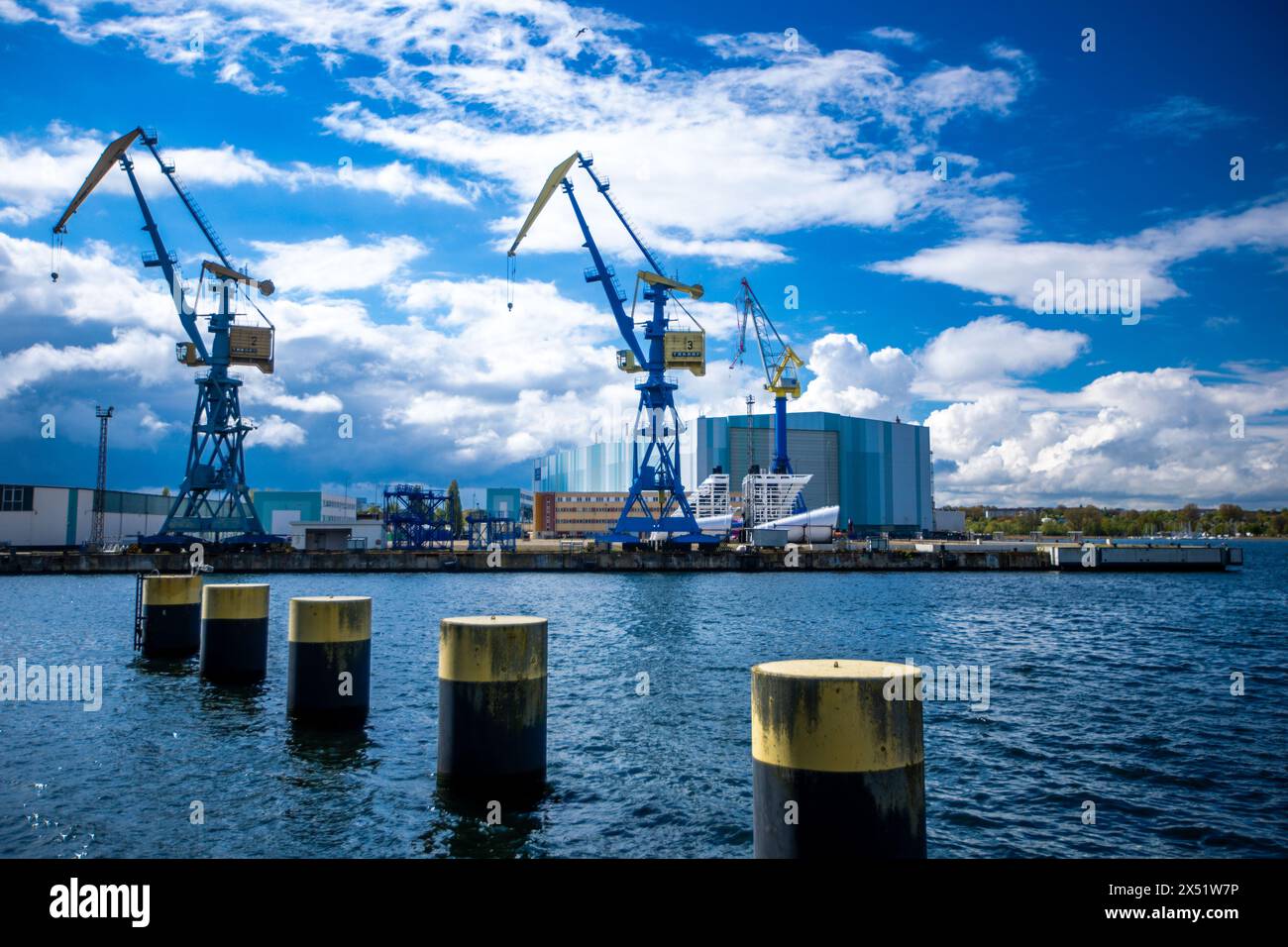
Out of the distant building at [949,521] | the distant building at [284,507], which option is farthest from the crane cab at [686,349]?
the distant building at [949,521]

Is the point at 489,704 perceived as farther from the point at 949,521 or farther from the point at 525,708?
the point at 949,521

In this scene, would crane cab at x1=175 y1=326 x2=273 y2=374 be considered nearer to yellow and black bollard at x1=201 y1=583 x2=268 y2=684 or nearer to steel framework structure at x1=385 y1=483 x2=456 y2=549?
steel framework structure at x1=385 y1=483 x2=456 y2=549

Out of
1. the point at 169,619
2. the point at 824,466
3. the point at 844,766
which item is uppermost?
the point at 824,466

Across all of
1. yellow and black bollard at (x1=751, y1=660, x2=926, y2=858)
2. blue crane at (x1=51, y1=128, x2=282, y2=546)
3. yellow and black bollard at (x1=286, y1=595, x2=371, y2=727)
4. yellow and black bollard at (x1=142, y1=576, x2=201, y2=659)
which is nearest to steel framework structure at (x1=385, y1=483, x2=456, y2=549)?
blue crane at (x1=51, y1=128, x2=282, y2=546)

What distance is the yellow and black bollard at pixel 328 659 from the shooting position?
1510cm

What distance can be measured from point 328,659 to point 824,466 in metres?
134

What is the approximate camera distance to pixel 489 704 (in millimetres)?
10867

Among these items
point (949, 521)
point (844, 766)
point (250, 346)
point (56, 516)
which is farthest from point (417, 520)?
point (949, 521)

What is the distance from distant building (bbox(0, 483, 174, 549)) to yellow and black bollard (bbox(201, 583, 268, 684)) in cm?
7924

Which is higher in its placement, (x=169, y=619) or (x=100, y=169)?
(x=100, y=169)

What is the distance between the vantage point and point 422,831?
10500 millimetres
